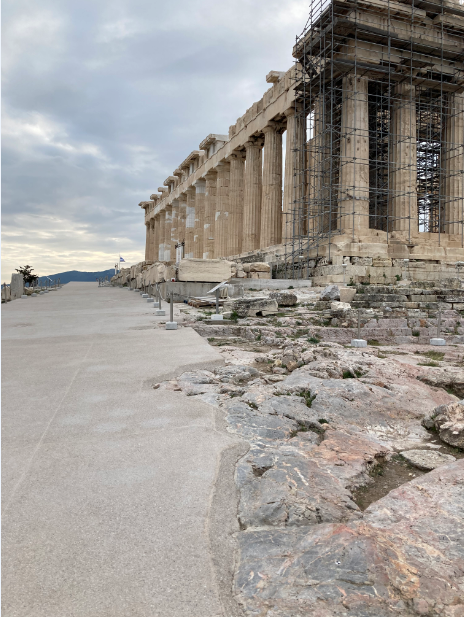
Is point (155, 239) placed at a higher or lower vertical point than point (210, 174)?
lower

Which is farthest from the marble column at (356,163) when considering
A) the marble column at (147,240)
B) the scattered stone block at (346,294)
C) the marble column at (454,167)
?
the marble column at (147,240)

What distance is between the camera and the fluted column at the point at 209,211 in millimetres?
31778

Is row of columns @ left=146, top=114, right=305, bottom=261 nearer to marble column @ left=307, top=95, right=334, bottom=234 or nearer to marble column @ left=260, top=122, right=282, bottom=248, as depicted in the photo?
marble column @ left=260, top=122, right=282, bottom=248

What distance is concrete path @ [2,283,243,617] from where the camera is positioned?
151 centimetres

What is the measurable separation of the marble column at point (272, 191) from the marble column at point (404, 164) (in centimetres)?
580

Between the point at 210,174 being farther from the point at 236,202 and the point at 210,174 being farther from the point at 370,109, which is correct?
the point at 370,109

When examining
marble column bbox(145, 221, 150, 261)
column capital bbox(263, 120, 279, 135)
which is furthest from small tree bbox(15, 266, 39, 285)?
column capital bbox(263, 120, 279, 135)

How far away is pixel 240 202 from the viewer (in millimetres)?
28594

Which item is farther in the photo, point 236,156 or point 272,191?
point 236,156

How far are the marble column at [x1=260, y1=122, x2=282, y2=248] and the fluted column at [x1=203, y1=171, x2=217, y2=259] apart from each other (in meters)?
8.59

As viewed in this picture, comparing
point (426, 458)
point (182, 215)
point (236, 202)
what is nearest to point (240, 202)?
point (236, 202)

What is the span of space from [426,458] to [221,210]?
28.4 meters

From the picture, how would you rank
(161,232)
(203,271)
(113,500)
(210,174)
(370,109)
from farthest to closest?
(161,232) → (210,174) → (370,109) → (203,271) → (113,500)

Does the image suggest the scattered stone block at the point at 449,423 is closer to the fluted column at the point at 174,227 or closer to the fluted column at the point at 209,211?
the fluted column at the point at 209,211
